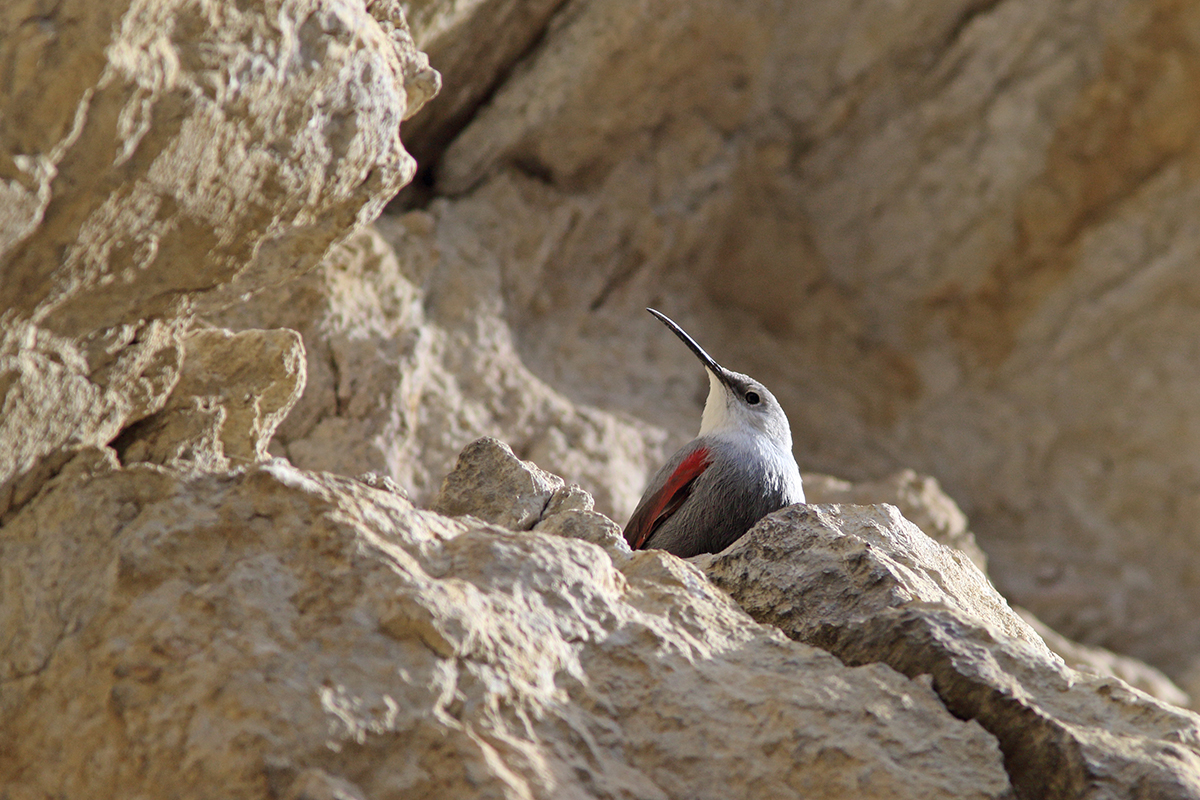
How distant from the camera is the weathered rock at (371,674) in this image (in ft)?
5.75

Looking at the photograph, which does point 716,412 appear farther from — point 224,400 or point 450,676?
point 450,676

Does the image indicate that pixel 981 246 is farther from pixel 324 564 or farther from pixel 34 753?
pixel 34 753

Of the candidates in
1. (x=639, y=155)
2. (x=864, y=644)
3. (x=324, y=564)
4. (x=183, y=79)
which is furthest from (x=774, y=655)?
(x=639, y=155)

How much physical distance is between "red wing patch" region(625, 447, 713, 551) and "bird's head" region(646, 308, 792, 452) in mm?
372

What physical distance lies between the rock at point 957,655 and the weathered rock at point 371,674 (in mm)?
80

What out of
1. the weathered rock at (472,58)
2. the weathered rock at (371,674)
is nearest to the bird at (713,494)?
the weathered rock at (371,674)

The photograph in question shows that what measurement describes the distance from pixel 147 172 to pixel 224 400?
2.49ft

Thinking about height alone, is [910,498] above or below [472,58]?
below

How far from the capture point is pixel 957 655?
84.8 inches

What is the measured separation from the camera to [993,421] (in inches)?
247

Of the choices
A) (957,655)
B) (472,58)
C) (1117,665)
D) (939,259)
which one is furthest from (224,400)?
(939,259)

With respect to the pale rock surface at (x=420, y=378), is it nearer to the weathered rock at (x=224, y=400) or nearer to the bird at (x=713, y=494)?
the bird at (x=713, y=494)

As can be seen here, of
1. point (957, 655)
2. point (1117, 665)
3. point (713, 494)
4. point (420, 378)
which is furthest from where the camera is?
point (1117, 665)

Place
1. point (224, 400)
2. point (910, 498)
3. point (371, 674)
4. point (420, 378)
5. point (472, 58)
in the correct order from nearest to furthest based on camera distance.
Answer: point (371, 674) → point (224, 400) → point (420, 378) → point (472, 58) → point (910, 498)
